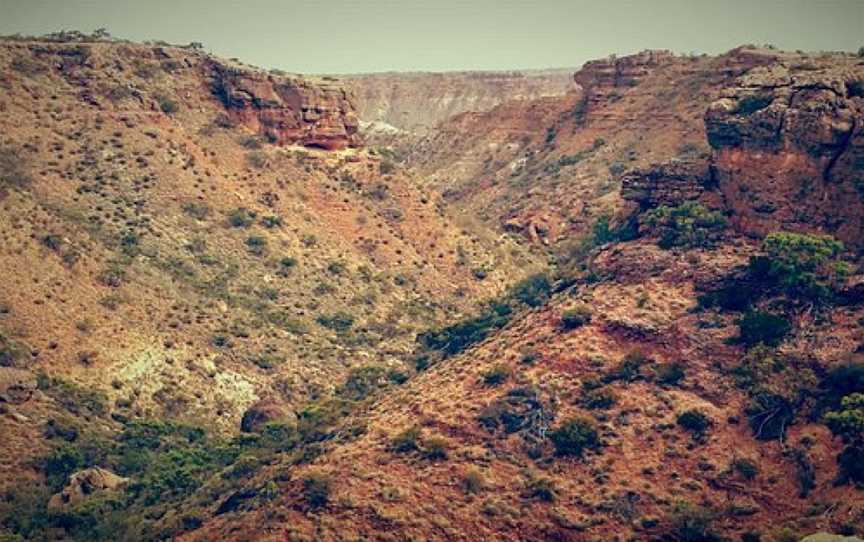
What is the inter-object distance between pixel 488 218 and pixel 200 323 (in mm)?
53170

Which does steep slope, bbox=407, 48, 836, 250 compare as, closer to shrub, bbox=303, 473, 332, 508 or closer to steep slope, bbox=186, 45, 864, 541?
steep slope, bbox=186, 45, 864, 541

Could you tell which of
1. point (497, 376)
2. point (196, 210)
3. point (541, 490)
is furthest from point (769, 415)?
point (196, 210)

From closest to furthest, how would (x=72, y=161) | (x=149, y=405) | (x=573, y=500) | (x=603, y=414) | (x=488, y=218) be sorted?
(x=573, y=500) < (x=603, y=414) < (x=149, y=405) < (x=72, y=161) < (x=488, y=218)

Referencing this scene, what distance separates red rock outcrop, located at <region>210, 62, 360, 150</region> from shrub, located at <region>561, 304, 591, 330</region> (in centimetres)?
5524

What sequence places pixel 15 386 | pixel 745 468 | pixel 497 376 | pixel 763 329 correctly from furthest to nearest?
pixel 15 386, pixel 497 376, pixel 763 329, pixel 745 468

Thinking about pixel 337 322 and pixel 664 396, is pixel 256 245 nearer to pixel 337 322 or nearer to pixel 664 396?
pixel 337 322

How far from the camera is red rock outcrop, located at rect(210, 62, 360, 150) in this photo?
10775 centimetres

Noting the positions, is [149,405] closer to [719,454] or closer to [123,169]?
[123,169]

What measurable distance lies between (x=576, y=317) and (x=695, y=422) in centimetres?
883

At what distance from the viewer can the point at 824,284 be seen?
53781 mm

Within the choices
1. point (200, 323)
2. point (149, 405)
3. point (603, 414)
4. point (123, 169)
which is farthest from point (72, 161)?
point (603, 414)

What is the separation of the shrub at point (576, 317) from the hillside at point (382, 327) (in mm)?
140

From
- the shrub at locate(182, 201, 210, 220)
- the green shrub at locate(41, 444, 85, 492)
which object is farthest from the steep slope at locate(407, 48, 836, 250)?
the green shrub at locate(41, 444, 85, 492)

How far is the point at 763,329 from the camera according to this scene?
53219mm
